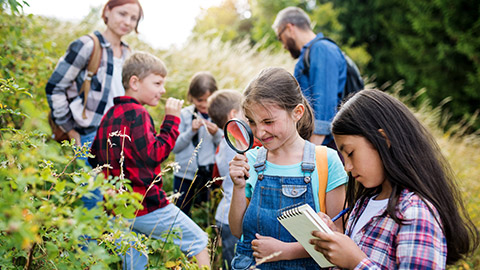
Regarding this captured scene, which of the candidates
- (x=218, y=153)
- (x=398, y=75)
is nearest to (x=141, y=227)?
(x=218, y=153)

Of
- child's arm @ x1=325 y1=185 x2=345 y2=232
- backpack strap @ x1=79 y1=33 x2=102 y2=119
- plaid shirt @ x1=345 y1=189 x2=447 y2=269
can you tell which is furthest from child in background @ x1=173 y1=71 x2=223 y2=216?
plaid shirt @ x1=345 y1=189 x2=447 y2=269

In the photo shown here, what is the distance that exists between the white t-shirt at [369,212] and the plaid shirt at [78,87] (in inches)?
93.8

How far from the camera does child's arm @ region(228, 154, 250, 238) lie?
6.57 feet

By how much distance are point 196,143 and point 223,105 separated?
2.20 feet

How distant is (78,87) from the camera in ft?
10.9

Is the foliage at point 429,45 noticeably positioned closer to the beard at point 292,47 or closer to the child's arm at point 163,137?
the beard at point 292,47

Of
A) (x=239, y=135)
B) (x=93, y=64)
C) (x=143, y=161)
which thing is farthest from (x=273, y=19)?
(x=239, y=135)

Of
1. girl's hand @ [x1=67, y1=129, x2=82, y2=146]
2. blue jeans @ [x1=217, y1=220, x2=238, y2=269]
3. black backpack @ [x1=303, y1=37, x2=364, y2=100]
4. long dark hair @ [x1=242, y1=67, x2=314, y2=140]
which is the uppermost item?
black backpack @ [x1=303, y1=37, x2=364, y2=100]

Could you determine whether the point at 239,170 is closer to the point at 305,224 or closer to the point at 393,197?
the point at 305,224

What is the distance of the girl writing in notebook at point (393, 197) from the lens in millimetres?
1457

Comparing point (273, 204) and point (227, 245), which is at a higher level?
point (273, 204)

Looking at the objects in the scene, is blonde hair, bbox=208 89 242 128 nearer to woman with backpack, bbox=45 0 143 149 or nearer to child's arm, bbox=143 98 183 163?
child's arm, bbox=143 98 183 163

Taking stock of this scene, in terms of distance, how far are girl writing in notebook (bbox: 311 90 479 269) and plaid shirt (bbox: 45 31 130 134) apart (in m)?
2.25

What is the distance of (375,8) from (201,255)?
12.1 m
